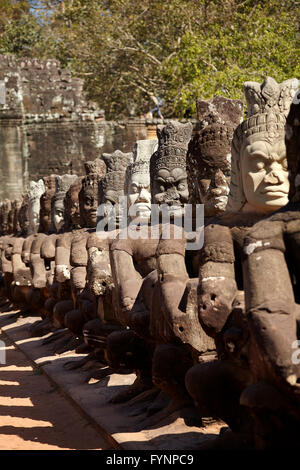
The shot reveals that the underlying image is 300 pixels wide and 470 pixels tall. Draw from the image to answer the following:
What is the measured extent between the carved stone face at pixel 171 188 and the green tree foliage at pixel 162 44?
10019 millimetres

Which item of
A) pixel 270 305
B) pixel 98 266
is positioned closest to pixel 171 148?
pixel 98 266

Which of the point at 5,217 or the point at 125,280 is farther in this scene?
the point at 5,217

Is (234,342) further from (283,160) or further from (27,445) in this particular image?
(27,445)

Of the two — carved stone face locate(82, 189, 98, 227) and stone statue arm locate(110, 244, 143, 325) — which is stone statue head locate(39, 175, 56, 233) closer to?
carved stone face locate(82, 189, 98, 227)

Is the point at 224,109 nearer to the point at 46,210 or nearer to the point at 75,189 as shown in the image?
the point at 75,189

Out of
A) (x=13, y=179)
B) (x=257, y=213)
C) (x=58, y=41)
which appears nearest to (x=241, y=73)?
(x=13, y=179)

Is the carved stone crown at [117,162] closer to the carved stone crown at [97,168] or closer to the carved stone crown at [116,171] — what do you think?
the carved stone crown at [116,171]

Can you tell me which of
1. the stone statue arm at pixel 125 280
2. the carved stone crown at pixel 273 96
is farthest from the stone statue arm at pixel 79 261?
the carved stone crown at pixel 273 96

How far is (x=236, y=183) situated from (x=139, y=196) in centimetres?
311

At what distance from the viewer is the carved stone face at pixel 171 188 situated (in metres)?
6.89

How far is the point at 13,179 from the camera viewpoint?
84.5 feet

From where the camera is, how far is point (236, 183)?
4793mm

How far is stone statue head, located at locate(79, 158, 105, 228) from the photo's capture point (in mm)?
9430
